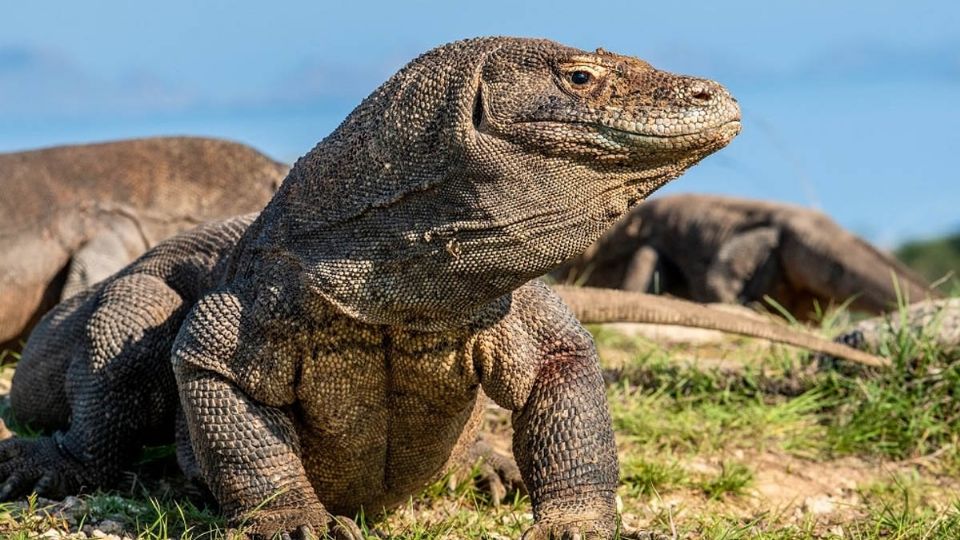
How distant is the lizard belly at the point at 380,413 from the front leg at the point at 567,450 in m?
0.26

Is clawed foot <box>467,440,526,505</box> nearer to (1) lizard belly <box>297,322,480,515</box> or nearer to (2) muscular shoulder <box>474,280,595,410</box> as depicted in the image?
(1) lizard belly <box>297,322,480,515</box>

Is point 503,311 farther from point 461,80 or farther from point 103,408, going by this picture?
point 103,408

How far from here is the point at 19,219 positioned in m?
11.0

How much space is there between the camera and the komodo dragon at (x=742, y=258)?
540 inches

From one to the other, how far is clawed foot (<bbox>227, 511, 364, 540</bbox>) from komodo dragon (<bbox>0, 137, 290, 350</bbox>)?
6.54m

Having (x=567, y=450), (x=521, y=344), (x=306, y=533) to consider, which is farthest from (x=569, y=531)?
(x=306, y=533)

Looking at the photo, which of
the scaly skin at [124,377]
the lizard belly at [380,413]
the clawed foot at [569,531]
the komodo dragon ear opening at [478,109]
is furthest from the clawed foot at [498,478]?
the komodo dragon ear opening at [478,109]

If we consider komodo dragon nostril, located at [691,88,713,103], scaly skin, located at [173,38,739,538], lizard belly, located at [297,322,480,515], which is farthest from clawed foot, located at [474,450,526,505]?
komodo dragon nostril, located at [691,88,713,103]

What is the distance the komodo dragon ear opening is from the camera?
4223 mm

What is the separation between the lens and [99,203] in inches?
440

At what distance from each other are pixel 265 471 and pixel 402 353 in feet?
1.94

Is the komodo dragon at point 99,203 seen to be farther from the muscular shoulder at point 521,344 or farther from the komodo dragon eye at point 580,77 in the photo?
the komodo dragon eye at point 580,77

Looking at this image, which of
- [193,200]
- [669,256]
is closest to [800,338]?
[193,200]

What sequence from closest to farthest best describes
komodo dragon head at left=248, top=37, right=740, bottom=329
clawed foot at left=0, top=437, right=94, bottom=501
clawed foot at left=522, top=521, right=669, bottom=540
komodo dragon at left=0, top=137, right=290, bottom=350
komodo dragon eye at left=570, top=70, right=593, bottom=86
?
komodo dragon head at left=248, top=37, right=740, bottom=329 < komodo dragon eye at left=570, top=70, right=593, bottom=86 < clawed foot at left=522, top=521, right=669, bottom=540 < clawed foot at left=0, top=437, right=94, bottom=501 < komodo dragon at left=0, top=137, right=290, bottom=350
